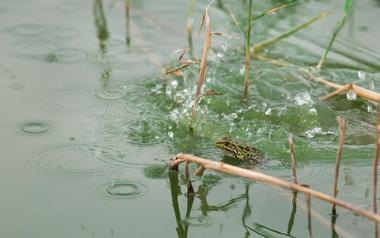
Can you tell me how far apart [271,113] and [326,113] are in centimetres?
40

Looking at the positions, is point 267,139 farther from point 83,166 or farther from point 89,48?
point 89,48

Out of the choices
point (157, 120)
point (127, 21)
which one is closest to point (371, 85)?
point (157, 120)

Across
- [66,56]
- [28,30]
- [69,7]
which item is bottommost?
[66,56]

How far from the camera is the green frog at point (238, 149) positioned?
12.6 ft

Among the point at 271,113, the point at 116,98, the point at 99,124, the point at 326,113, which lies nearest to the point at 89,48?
the point at 116,98

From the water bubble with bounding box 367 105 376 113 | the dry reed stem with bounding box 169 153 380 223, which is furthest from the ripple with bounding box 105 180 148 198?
the water bubble with bounding box 367 105 376 113

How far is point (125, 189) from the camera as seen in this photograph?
3525 mm

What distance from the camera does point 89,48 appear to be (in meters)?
5.41

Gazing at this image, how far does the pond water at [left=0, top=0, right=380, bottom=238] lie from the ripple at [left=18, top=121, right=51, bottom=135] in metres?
0.01

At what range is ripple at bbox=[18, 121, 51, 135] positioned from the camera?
13.4ft

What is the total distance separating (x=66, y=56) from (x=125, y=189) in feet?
6.69

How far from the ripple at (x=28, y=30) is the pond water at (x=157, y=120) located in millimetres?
16

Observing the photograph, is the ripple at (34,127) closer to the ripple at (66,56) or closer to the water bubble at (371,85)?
the ripple at (66,56)

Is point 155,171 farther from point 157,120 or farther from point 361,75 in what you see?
point 361,75
